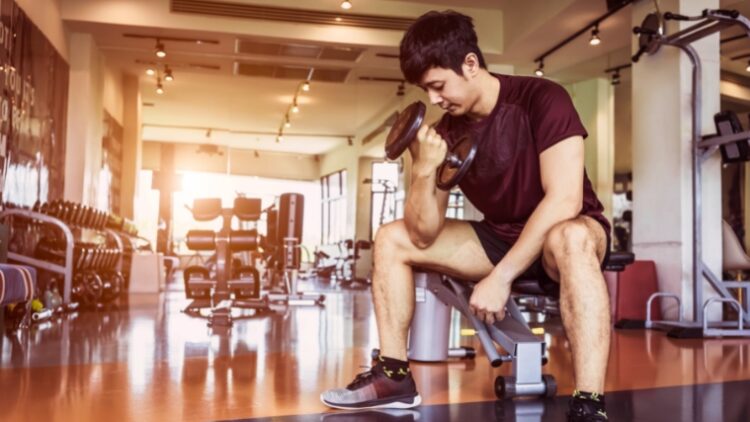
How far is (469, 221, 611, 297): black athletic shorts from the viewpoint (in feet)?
5.73

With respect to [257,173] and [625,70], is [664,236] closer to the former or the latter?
[625,70]

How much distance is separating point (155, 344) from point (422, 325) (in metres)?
1.34

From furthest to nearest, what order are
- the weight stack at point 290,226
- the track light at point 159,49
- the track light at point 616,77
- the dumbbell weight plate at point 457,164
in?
the track light at point 616,77 → the track light at point 159,49 → the weight stack at point 290,226 → the dumbbell weight plate at point 457,164

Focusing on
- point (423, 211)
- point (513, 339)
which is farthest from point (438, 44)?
point (513, 339)

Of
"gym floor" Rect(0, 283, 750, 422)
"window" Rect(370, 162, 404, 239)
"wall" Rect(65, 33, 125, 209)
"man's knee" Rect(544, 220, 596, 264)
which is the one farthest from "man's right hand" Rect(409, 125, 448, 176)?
"window" Rect(370, 162, 404, 239)

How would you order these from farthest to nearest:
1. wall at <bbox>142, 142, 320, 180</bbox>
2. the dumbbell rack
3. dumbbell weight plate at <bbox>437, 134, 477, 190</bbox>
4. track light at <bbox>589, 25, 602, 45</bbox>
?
wall at <bbox>142, 142, 320, 180</bbox> < track light at <bbox>589, 25, 602, 45</bbox> < the dumbbell rack < dumbbell weight plate at <bbox>437, 134, 477, 190</bbox>

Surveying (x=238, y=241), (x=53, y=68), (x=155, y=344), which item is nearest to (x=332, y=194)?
(x=53, y=68)

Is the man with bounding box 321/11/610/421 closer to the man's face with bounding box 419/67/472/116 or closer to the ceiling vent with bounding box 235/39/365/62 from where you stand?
the man's face with bounding box 419/67/472/116

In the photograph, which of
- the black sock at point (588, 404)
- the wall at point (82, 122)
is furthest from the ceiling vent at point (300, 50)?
the black sock at point (588, 404)

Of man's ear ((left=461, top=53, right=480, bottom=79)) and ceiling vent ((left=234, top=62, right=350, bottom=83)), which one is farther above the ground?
ceiling vent ((left=234, top=62, right=350, bottom=83))

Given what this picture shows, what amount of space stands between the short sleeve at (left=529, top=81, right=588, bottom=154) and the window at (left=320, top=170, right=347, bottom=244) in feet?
36.5

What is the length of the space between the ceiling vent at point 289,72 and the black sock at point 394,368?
22.5 feet

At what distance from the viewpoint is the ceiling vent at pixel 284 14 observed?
21.2ft

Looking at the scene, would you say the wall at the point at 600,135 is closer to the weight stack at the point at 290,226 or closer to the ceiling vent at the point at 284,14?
the ceiling vent at the point at 284,14
